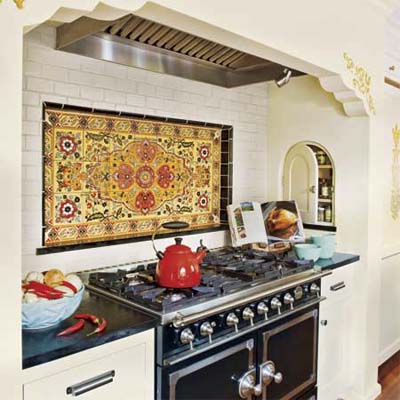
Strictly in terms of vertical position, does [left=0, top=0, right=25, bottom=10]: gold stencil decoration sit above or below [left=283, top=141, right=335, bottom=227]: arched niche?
above

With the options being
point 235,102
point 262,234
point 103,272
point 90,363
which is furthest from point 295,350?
point 235,102

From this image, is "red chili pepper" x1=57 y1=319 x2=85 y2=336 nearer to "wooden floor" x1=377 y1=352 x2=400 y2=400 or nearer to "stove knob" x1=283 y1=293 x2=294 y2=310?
"stove knob" x1=283 y1=293 x2=294 y2=310

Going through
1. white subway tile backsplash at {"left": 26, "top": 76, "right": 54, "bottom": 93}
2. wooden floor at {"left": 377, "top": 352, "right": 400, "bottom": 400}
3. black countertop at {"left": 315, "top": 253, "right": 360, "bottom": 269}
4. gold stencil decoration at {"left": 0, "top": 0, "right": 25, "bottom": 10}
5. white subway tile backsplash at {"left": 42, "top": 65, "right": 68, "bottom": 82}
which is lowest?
wooden floor at {"left": 377, "top": 352, "right": 400, "bottom": 400}

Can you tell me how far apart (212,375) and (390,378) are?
204cm

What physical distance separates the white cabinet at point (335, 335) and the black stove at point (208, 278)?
332 millimetres

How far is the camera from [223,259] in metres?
2.54

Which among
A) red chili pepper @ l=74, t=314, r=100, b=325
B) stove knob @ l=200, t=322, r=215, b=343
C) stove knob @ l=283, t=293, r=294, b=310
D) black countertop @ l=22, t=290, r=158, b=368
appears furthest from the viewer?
stove knob @ l=283, t=293, r=294, b=310

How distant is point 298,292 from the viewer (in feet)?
7.71

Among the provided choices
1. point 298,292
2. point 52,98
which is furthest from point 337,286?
point 52,98

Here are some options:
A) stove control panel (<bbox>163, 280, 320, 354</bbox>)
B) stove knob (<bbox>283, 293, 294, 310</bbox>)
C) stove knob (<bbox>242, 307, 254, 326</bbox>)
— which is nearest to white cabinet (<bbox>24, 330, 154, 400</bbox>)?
stove control panel (<bbox>163, 280, 320, 354</bbox>)

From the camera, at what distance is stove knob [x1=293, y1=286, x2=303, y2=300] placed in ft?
7.64

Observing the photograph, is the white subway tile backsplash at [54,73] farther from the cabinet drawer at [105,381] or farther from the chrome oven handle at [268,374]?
the chrome oven handle at [268,374]

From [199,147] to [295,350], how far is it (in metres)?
1.34

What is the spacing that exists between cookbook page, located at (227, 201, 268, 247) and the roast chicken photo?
8cm
